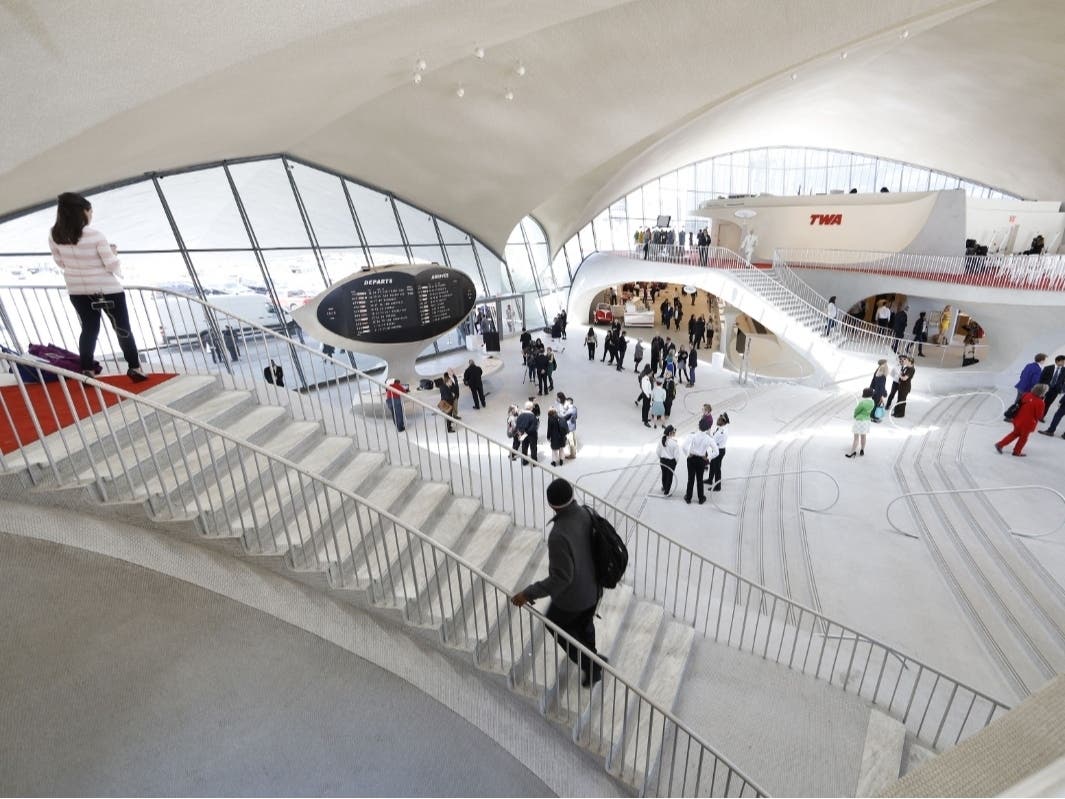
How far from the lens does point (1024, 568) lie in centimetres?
595

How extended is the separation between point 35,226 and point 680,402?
1437cm

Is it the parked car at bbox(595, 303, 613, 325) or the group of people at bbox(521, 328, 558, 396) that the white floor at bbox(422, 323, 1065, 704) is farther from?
the parked car at bbox(595, 303, 613, 325)

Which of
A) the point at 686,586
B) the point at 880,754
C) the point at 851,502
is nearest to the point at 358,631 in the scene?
the point at 686,586

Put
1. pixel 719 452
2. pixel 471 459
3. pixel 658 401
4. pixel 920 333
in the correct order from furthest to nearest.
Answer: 1. pixel 920 333
2. pixel 658 401
3. pixel 471 459
4. pixel 719 452

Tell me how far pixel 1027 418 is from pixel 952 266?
9.00 meters

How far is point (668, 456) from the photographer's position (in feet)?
25.0

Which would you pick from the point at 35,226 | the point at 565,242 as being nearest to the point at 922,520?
the point at 35,226

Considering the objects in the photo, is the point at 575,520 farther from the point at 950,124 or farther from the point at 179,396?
the point at 950,124

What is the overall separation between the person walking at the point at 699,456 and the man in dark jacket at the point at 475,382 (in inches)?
223

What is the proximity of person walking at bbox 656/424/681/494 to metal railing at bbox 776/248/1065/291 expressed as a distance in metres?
12.0

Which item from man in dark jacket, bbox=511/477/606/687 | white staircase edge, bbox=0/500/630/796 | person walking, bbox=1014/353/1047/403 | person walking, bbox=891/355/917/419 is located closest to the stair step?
white staircase edge, bbox=0/500/630/796

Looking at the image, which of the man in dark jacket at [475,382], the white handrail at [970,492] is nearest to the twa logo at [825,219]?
the white handrail at [970,492]

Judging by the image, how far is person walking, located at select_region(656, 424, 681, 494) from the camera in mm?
7570

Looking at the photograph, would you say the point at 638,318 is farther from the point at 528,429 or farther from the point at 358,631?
the point at 358,631
